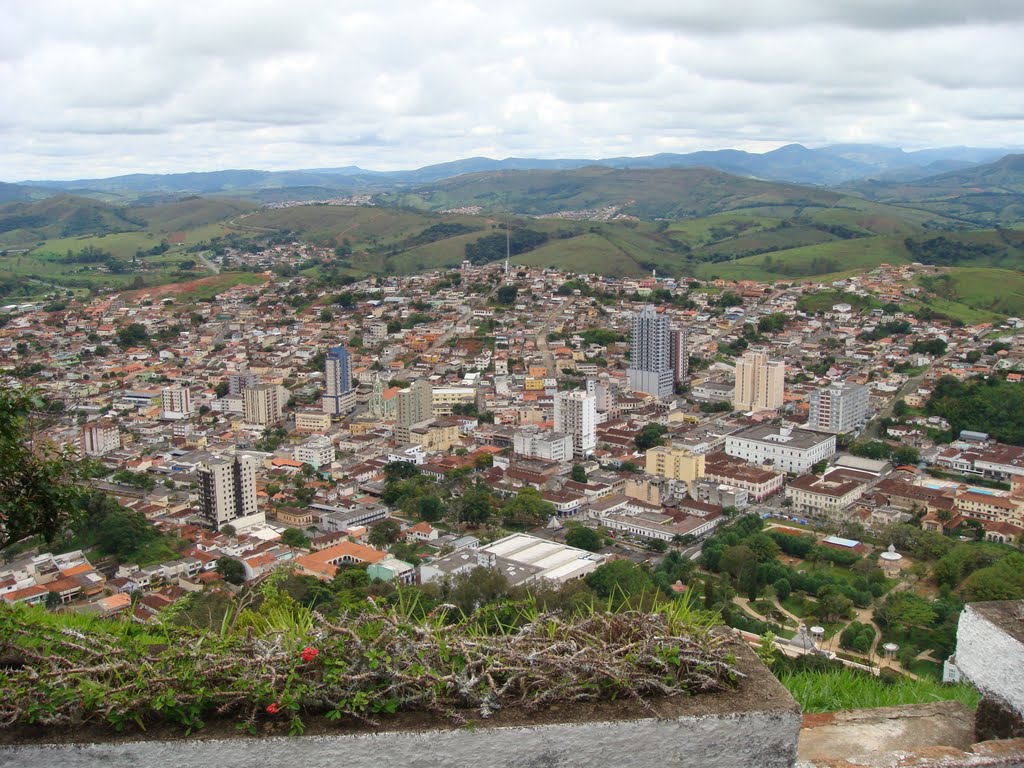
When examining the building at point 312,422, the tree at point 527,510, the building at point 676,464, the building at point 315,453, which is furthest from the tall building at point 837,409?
the building at point 312,422

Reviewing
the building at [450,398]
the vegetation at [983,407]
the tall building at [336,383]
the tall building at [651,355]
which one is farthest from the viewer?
the tall building at [651,355]

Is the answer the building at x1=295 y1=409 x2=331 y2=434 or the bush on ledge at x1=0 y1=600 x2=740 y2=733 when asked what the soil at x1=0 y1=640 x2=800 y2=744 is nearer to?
the bush on ledge at x1=0 y1=600 x2=740 y2=733

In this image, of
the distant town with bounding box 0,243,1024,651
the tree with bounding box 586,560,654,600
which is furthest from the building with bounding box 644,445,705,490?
the tree with bounding box 586,560,654,600

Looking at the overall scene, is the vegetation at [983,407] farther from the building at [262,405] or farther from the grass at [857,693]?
the grass at [857,693]

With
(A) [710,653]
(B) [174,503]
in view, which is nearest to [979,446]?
(B) [174,503]

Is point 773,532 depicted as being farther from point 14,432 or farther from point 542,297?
point 542,297

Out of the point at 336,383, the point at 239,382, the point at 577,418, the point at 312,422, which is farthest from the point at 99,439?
the point at 577,418
